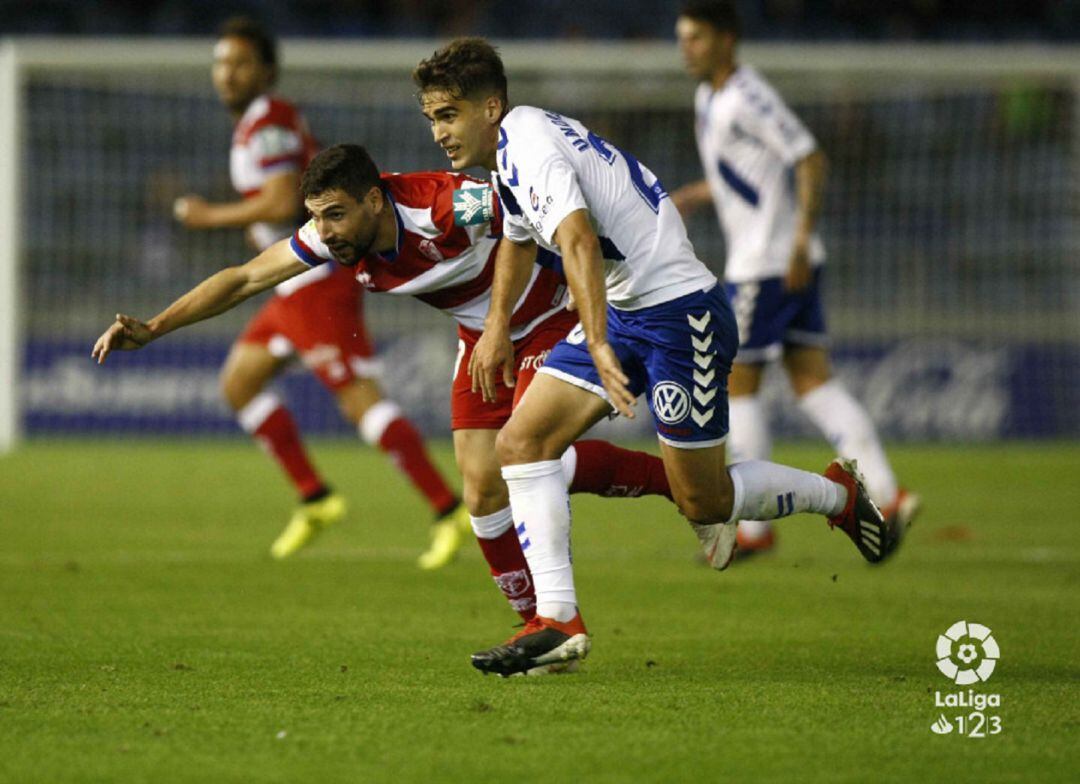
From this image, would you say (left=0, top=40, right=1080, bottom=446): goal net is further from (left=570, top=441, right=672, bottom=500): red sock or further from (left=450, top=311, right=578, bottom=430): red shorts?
(left=570, top=441, right=672, bottom=500): red sock

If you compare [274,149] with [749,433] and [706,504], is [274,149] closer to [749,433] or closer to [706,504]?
[749,433]

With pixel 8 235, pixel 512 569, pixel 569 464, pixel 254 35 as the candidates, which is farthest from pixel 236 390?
pixel 8 235

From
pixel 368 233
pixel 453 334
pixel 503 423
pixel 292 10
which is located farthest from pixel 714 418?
pixel 292 10

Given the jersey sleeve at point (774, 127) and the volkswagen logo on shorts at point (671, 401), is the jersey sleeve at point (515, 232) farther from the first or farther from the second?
the jersey sleeve at point (774, 127)

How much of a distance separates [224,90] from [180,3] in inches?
479

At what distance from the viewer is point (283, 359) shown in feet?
27.5

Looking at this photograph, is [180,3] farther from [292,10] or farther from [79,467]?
[79,467]

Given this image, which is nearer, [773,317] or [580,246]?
[580,246]

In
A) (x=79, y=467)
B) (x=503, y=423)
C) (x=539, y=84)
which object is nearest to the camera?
(x=503, y=423)

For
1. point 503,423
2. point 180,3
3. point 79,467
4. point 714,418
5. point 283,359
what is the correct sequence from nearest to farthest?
point 714,418 → point 503,423 → point 283,359 → point 79,467 → point 180,3

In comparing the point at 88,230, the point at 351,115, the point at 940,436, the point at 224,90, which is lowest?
the point at 940,436

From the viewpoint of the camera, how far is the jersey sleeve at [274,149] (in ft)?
27.0

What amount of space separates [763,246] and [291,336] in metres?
2.37

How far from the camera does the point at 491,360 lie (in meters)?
4.84
